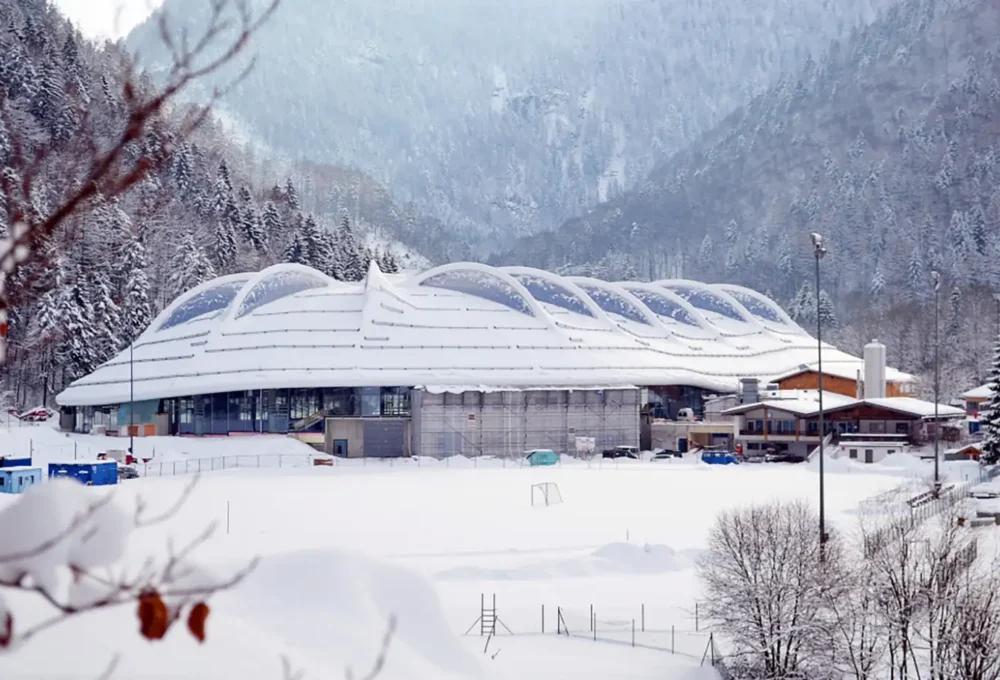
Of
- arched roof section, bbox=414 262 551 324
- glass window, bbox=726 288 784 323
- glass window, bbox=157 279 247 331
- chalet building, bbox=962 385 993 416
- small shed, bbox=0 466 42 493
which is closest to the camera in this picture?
small shed, bbox=0 466 42 493

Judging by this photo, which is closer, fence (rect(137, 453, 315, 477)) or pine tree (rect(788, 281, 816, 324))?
fence (rect(137, 453, 315, 477))

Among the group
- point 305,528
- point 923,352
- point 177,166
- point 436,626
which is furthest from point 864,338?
point 436,626

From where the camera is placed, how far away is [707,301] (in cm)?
11444

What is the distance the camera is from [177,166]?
5236 inches

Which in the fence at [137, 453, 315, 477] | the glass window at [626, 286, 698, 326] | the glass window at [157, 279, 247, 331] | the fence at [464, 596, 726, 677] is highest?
the glass window at [626, 286, 698, 326]

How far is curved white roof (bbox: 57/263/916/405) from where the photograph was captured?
76.2 m

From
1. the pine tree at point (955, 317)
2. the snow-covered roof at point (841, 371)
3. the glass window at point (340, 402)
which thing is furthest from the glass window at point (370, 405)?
the pine tree at point (955, 317)

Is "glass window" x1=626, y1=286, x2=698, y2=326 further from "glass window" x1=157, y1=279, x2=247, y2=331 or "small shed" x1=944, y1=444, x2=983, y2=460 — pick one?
"glass window" x1=157, y1=279, x2=247, y2=331

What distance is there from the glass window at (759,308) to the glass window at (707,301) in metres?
4.09

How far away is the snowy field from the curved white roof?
8.39m

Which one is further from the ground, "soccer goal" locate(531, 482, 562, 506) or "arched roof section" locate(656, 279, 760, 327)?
"arched roof section" locate(656, 279, 760, 327)

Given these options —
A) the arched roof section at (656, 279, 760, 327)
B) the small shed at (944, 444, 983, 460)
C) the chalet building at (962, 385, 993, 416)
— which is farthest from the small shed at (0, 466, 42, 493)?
the chalet building at (962, 385, 993, 416)

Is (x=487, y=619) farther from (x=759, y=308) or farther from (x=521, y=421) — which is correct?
(x=759, y=308)

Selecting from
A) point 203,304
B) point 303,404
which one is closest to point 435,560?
point 303,404
